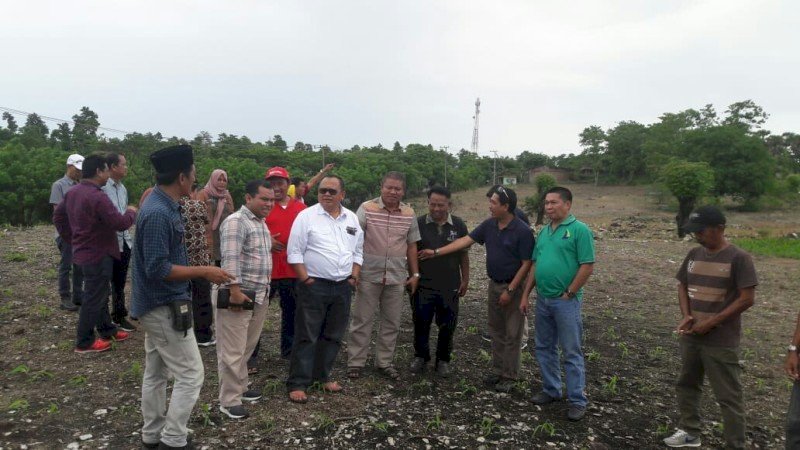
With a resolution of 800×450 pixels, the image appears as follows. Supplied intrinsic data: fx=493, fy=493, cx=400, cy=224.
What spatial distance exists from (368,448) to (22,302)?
20.9 feet

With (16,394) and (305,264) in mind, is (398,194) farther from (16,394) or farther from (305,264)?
(16,394)

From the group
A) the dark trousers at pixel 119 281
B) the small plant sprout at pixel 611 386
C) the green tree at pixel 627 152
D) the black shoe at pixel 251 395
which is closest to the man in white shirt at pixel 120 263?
the dark trousers at pixel 119 281

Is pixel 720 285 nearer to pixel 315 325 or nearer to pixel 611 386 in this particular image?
pixel 611 386

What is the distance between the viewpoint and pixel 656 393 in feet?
17.0

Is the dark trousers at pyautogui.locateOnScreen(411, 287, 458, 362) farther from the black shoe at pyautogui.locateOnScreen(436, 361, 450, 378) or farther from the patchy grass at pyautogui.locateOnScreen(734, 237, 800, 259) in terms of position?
the patchy grass at pyautogui.locateOnScreen(734, 237, 800, 259)

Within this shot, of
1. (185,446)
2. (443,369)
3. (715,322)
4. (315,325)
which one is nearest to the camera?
(185,446)

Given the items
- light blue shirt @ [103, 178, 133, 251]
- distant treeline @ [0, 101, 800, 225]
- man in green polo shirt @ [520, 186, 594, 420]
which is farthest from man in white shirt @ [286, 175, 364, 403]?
distant treeline @ [0, 101, 800, 225]

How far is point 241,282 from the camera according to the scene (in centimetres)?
416

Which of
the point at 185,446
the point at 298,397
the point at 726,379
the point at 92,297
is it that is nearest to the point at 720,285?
the point at 726,379

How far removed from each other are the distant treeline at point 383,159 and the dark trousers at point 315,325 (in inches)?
548

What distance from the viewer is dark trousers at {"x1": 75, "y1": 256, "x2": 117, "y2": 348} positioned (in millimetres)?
5066

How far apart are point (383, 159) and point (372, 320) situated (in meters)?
57.2

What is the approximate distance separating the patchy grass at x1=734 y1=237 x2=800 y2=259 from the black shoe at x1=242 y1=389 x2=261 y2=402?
804 inches

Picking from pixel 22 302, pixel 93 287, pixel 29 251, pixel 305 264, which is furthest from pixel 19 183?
pixel 305 264
